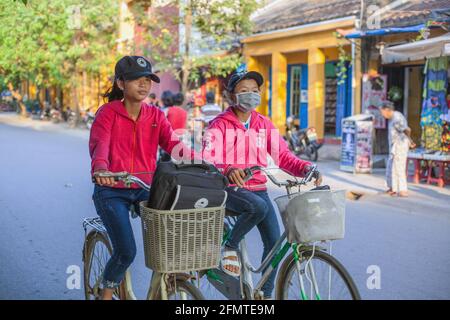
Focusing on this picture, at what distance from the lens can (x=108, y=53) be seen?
30.5 metres

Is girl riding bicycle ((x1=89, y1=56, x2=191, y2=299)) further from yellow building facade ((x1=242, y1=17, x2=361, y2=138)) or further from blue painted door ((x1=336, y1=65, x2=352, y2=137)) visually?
blue painted door ((x1=336, y1=65, x2=352, y2=137))

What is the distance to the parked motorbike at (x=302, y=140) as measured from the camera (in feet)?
54.1

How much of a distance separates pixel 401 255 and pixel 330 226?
136 inches

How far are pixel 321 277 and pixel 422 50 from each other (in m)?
8.42

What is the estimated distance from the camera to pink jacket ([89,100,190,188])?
4.05 metres

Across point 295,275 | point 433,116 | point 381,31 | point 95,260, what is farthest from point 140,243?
point 381,31

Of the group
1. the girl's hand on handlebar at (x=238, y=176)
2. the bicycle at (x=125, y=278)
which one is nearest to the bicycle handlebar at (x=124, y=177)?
the bicycle at (x=125, y=278)

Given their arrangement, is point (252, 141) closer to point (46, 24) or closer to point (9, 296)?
point (9, 296)

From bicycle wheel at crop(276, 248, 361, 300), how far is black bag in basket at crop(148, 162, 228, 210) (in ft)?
1.90

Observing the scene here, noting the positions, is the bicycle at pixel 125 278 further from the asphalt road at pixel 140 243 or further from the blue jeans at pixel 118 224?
the asphalt road at pixel 140 243

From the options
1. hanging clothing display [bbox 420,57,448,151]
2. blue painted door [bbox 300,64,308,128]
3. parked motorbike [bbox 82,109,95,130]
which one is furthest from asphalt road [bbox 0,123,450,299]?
parked motorbike [bbox 82,109,95,130]

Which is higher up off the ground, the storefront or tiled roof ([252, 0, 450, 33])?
tiled roof ([252, 0, 450, 33])
